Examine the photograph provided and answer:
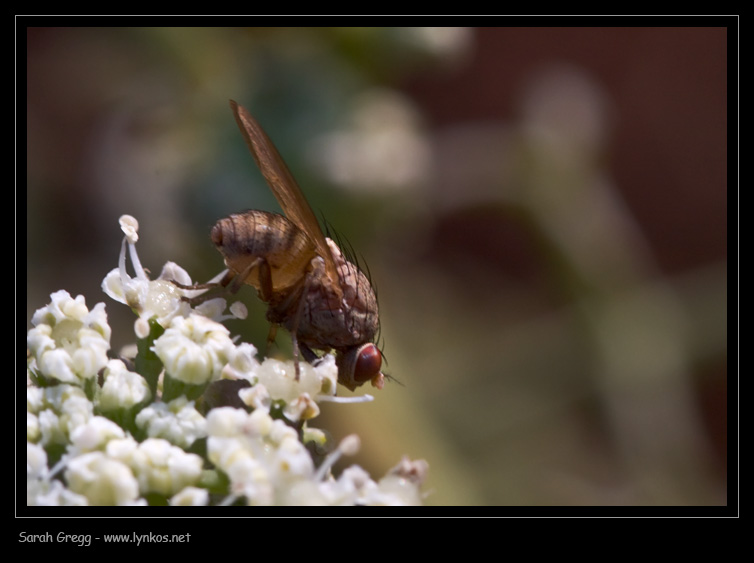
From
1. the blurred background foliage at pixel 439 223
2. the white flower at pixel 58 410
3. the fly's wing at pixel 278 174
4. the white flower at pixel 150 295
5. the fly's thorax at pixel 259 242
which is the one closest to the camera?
the white flower at pixel 58 410

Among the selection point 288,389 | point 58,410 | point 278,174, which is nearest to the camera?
point 58,410

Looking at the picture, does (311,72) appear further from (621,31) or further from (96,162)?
(621,31)

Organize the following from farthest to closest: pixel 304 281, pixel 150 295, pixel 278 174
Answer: pixel 304 281 < pixel 278 174 < pixel 150 295

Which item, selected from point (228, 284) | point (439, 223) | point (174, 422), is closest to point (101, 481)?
point (174, 422)

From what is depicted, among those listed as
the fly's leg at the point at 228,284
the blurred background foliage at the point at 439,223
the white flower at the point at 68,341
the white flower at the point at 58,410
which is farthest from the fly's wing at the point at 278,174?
the blurred background foliage at the point at 439,223

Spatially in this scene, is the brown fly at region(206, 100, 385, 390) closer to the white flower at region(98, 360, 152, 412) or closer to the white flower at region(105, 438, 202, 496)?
the white flower at region(98, 360, 152, 412)

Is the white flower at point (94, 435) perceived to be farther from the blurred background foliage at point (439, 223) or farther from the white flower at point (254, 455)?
the blurred background foliage at point (439, 223)

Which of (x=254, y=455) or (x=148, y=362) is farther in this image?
(x=148, y=362)

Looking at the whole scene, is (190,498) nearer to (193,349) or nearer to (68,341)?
(193,349)

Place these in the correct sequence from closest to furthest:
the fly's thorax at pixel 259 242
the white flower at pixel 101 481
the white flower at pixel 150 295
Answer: the white flower at pixel 101 481, the white flower at pixel 150 295, the fly's thorax at pixel 259 242

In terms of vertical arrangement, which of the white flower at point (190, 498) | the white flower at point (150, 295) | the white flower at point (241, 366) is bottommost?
the white flower at point (190, 498)
